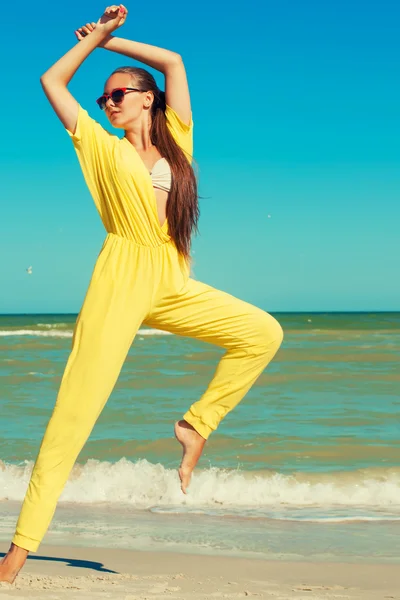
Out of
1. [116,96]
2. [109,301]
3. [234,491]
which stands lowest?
[234,491]

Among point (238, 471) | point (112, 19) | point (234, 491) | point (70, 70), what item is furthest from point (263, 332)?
point (238, 471)

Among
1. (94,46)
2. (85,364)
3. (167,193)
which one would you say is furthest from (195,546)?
(94,46)

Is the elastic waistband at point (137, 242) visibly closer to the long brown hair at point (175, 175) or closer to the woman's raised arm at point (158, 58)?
the long brown hair at point (175, 175)

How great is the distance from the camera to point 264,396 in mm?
13859

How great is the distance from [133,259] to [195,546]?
235 centimetres

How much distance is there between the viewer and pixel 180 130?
396 centimetres

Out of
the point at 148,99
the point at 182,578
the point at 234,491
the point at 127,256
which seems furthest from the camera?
the point at 234,491

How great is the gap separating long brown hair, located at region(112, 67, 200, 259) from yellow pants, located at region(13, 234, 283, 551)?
0.32 feet

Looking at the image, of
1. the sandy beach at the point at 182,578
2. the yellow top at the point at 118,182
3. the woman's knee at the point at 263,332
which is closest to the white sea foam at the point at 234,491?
the sandy beach at the point at 182,578

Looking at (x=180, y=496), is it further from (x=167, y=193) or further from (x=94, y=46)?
(x=94, y=46)

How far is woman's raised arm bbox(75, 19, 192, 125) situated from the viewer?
3.82 m

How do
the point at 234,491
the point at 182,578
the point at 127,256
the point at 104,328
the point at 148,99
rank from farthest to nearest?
the point at 234,491
the point at 182,578
the point at 148,99
the point at 127,256
the point at 104,328

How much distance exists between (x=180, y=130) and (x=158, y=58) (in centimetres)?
35

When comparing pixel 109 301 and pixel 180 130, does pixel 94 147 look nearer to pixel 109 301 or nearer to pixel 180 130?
pixel 180 130
